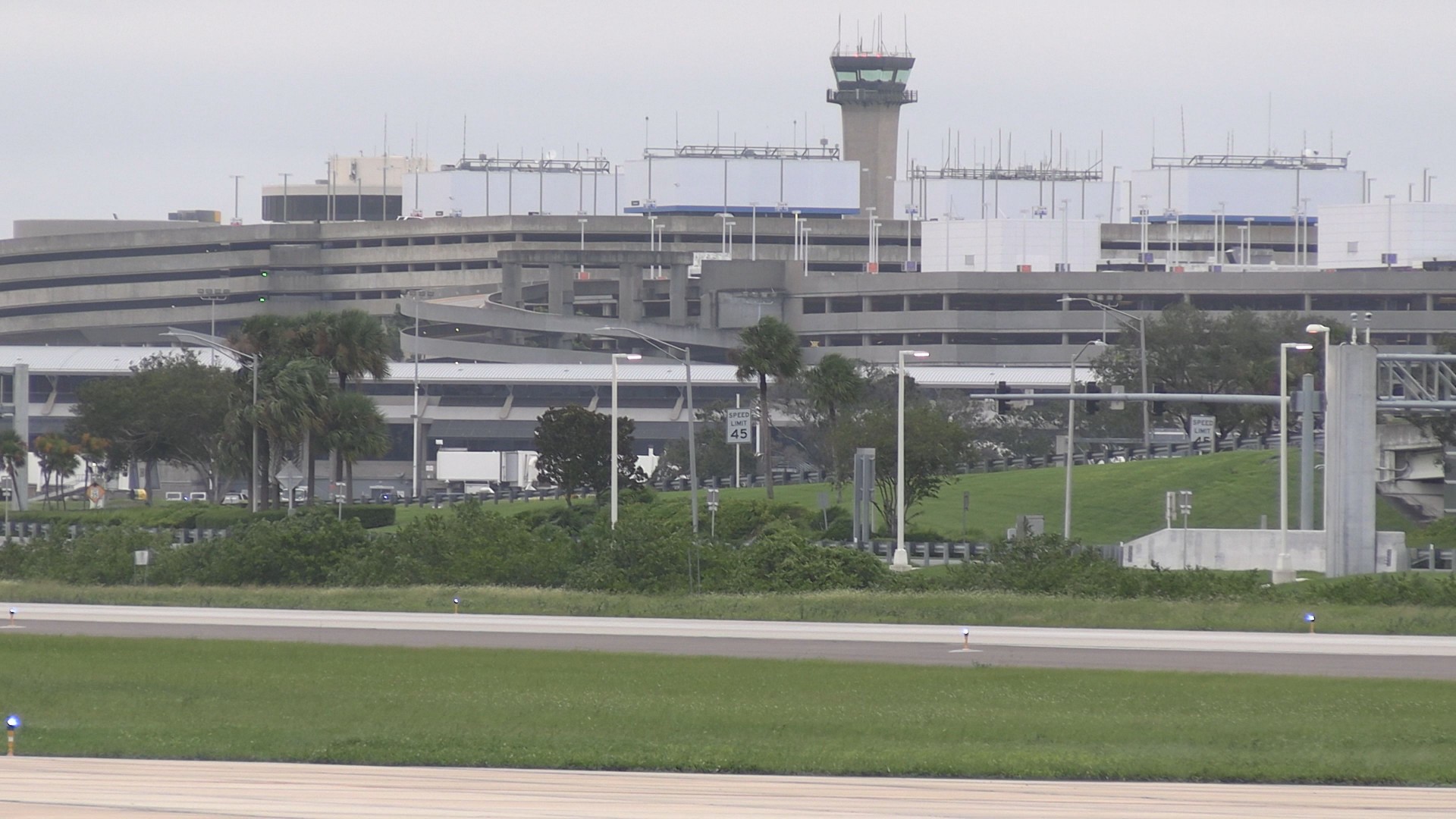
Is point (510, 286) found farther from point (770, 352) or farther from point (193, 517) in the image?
point (193, 517)

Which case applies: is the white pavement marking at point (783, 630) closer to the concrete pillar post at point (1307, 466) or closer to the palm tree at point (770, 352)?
the concrete pillar post at point (1307, 466)

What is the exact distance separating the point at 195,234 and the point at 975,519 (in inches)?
5397

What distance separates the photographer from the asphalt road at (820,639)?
106 ft

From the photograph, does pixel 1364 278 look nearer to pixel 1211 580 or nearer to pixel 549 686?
pixel 1211 580

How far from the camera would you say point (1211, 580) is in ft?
152

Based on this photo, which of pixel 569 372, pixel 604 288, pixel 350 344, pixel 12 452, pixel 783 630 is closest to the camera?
pixel 783 630

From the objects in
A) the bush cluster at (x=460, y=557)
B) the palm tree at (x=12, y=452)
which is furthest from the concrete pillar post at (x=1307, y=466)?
the palm tree at (x=12, y=452)

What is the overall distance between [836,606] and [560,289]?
414 feet

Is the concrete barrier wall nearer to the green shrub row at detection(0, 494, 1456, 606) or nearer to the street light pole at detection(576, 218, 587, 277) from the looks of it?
the green shrub row at detection(0, 494, 1456, 606)


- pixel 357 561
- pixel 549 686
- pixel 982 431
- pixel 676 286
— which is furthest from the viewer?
pixel 676 286

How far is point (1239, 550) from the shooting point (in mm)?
56844

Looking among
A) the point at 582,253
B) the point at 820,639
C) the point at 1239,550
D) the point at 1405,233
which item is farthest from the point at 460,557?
the point at 1405,233

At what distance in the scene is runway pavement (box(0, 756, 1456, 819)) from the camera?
11773 millimetres

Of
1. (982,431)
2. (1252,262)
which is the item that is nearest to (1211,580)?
(982,431)
